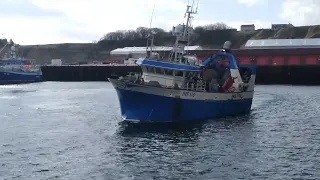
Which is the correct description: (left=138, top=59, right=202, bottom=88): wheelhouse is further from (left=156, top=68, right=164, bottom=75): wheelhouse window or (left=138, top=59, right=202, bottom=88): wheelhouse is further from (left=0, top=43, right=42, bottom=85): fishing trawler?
(left=0, top=43, right=42, bottom=85): fishing trawler

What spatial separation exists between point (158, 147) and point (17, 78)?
8544cm

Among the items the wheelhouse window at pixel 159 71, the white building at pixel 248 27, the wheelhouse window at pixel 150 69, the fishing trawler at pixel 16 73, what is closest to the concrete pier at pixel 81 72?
the fishing trawler at pixel 16 73

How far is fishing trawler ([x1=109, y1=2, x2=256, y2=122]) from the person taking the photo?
35.6 meters

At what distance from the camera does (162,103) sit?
35.6m

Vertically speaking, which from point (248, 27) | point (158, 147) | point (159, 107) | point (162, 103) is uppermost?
point (248, 27)

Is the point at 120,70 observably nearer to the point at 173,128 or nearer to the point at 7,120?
the point at 7,120

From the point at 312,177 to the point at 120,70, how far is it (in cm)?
8553

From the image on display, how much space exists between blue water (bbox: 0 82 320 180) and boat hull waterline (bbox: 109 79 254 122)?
919 mm

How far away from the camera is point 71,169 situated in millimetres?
23516

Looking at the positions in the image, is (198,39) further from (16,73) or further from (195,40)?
(16,73)

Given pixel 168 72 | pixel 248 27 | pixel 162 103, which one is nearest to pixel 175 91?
pixel 162 103

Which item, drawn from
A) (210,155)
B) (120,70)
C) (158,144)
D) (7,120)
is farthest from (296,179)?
(120,70)

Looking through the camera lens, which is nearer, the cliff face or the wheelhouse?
the wheelhouse

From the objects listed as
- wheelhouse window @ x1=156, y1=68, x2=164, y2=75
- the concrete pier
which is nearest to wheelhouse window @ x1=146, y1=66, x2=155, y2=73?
wheelhouse window @ x1=156, y1=68, x2=164, y2=75
